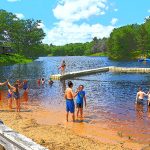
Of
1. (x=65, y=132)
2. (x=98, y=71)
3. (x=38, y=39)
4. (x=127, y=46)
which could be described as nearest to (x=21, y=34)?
(x=38, y=39)

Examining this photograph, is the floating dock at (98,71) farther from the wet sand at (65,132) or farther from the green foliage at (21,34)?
the green foliage at (21,34)

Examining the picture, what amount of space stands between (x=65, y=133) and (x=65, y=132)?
33cm

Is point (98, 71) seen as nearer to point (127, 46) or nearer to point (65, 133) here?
point (65, 133)

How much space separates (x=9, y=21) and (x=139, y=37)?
54706 mm

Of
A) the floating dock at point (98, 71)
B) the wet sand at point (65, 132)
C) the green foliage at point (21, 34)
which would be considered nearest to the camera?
the wet sand at point (65, 132)

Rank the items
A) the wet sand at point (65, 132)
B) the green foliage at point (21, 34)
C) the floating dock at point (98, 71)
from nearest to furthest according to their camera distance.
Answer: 1. the wet sand at point (65, 132)
2. the floating dock at point (98, 71)
3. the green foliage at point (21, 34)

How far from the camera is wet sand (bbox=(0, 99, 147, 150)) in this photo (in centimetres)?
→ 1321

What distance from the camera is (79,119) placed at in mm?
20312

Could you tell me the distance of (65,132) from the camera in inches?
628

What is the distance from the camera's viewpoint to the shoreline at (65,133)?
13.2 metres

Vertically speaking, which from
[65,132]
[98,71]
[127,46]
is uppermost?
[127,46]

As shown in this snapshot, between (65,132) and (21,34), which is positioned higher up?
(21,34)

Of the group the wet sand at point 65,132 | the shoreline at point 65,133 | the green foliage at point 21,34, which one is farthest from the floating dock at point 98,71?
the green foliage at point 21,34

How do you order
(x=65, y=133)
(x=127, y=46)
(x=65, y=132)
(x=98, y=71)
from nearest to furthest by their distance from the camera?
(x=65, y=133) → (x=65, y=132) → (x=98, y=71) → (x=127, y=46)
